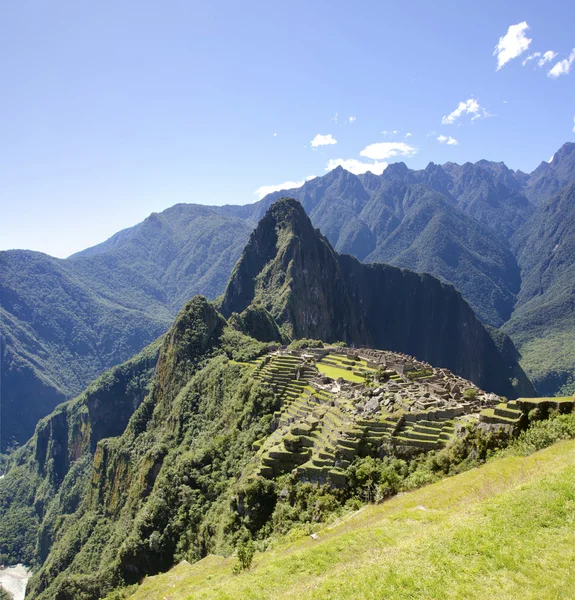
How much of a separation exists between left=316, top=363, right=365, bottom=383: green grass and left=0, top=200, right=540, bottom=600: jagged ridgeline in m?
0.26

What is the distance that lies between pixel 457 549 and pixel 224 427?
4431 centimetres

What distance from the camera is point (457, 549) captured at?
12.8 meters

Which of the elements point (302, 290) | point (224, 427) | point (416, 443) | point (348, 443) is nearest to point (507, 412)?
point (416, 443)

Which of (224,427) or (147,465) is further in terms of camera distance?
(147,465)

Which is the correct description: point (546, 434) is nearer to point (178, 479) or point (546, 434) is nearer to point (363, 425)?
point (363, 425)

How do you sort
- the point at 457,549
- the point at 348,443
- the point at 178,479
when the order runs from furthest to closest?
the point at 178,479, the point at 348,443, the point at 457,549

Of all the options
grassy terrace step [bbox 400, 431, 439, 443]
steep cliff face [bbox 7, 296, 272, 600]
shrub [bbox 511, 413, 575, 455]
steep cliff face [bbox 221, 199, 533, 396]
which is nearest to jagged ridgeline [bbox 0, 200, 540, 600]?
grassy terrace step [bbox 400, 431, 439, 443]

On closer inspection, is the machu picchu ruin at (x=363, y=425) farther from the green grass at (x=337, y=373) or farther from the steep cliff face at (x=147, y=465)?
the green grass at (x=337, y=373)

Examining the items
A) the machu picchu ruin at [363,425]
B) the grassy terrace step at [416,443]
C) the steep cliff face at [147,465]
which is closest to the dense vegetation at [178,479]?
the steep cliff face at [147,465]

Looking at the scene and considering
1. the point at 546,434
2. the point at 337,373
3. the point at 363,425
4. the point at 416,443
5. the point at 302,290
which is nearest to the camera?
the point at 546,434

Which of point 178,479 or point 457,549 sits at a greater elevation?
point 457,549

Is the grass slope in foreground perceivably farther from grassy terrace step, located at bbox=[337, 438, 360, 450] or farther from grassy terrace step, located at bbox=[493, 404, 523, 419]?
grassy terrace step, located at bbox=[337, 438, 360, 450]

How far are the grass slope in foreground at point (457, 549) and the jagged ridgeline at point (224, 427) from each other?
21.0ft

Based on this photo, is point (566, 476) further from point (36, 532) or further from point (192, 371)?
point (36, 532)
